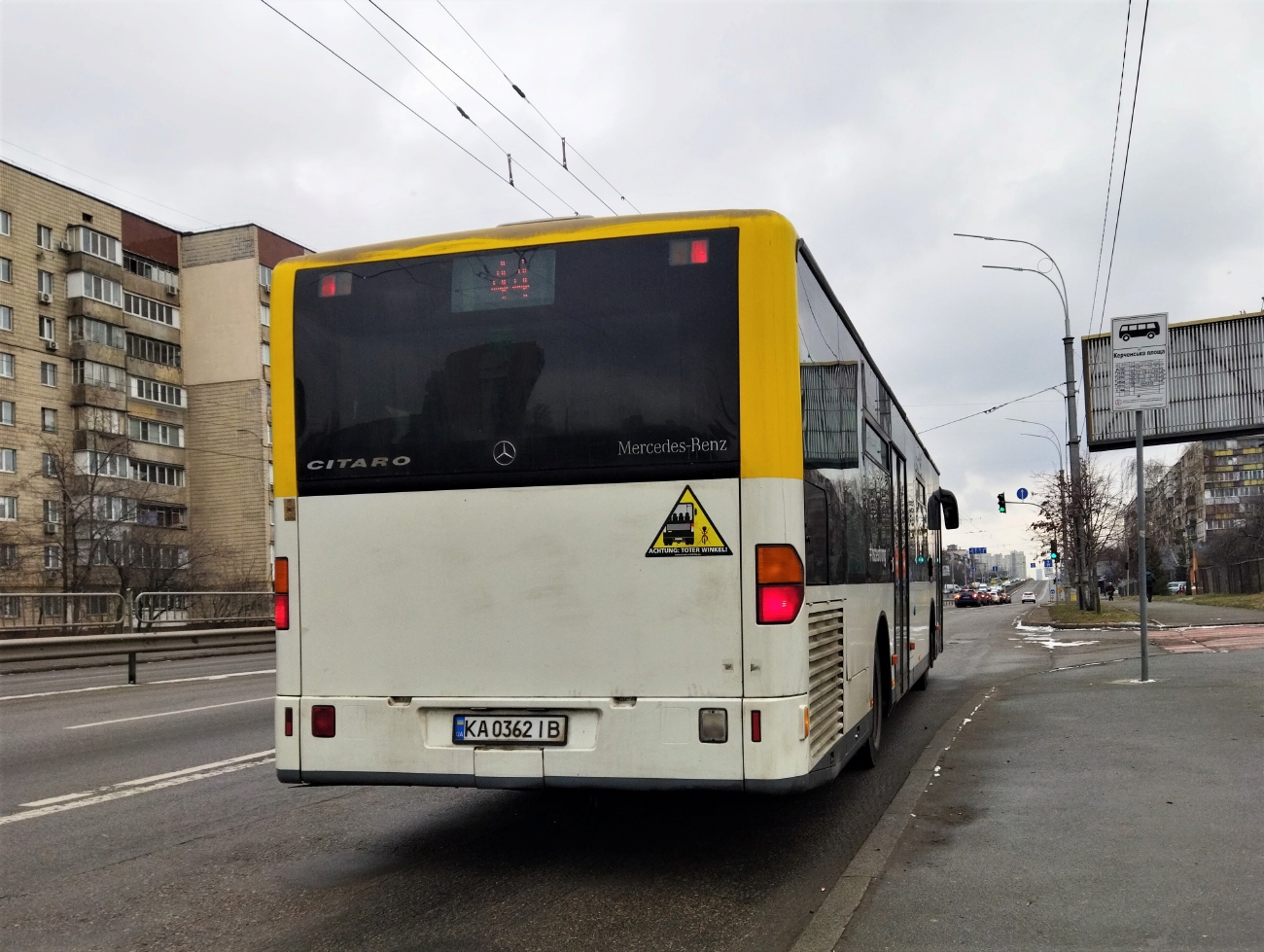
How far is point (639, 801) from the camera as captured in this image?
732 cm

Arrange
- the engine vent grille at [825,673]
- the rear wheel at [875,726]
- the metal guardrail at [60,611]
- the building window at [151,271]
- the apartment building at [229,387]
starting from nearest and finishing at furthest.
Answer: the engine vent grille at [825,673]
the rear wheel at [875,726]
the metal guardrail at [60,611]
the building window at [151,271]
the apartment building at [229,387]

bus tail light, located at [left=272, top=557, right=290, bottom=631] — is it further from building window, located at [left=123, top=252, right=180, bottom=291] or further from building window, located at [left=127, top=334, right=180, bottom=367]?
building window, located at [left=123, top=252, right=180, bottom=291]

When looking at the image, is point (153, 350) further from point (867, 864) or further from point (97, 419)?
point (867, 864)

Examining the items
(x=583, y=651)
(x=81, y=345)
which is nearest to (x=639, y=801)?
(x=583, y=651)

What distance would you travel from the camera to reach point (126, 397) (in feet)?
215

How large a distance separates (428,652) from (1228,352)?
134 ft

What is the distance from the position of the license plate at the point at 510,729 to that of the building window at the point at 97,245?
63.9m

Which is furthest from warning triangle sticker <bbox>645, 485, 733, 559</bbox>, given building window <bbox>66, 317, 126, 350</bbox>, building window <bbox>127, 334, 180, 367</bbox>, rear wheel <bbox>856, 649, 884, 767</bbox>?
building window <bbox>127, 334, 180, 367</bbox>

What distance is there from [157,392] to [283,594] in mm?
67520

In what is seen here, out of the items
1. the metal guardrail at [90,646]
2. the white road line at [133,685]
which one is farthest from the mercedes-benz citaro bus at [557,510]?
the metal guardrail at [90,646]

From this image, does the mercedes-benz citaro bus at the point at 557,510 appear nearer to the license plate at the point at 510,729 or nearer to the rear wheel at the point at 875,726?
the license plate at the point at 510,729

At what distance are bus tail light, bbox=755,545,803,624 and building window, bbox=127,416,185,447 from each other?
6627 cm

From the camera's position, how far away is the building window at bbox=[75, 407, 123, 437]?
62.8m

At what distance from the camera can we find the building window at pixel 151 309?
218 feet
